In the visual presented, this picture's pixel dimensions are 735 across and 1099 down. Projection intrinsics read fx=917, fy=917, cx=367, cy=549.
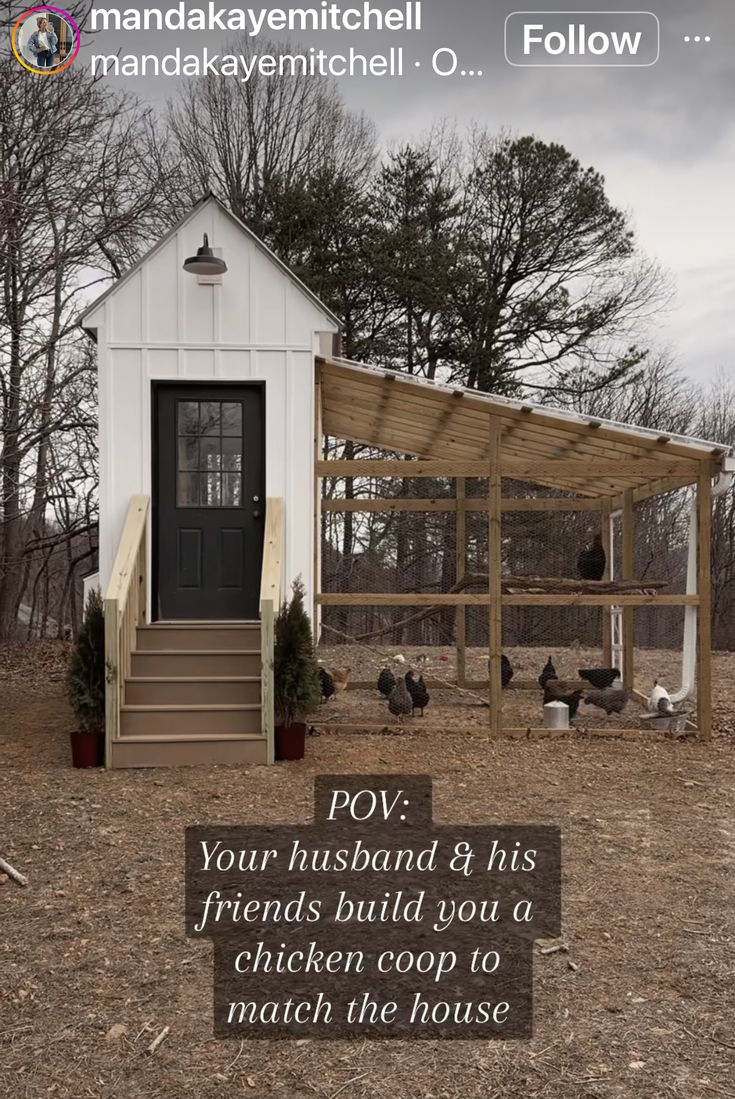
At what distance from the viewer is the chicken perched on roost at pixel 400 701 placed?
8.20m

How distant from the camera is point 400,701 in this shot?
27.0ft

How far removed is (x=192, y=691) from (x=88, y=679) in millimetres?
783

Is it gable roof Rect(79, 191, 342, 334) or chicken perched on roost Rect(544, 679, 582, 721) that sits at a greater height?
gable roof Rect(79, 191, 342, 334)

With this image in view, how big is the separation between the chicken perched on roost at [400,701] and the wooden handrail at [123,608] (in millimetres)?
2304

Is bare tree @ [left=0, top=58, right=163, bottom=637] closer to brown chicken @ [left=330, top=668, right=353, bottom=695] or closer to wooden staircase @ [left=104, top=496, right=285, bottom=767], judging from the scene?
wooden staircase @ [left=104, top=496, right=285, bottom=767]

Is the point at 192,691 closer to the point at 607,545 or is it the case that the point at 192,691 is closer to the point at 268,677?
the point at 268,677

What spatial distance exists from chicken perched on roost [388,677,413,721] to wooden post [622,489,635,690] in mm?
2663

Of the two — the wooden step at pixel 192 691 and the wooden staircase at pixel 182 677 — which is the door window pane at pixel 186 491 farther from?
the wooden step at pixel 192 691

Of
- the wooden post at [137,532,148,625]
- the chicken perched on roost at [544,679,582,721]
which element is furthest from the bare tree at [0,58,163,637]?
the chicken perched on roost at [544,679,582,721]

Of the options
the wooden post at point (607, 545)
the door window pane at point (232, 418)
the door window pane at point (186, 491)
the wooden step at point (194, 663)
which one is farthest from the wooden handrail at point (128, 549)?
the wooden post at point (607, 545)

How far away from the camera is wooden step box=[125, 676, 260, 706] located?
6.84 m

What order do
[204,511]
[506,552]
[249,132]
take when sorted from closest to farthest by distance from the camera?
[204,511], [506,552], [249,132]

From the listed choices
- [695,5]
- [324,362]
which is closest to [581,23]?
[695,5]

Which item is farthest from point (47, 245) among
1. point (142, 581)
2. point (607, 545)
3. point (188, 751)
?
point (607, 545)
